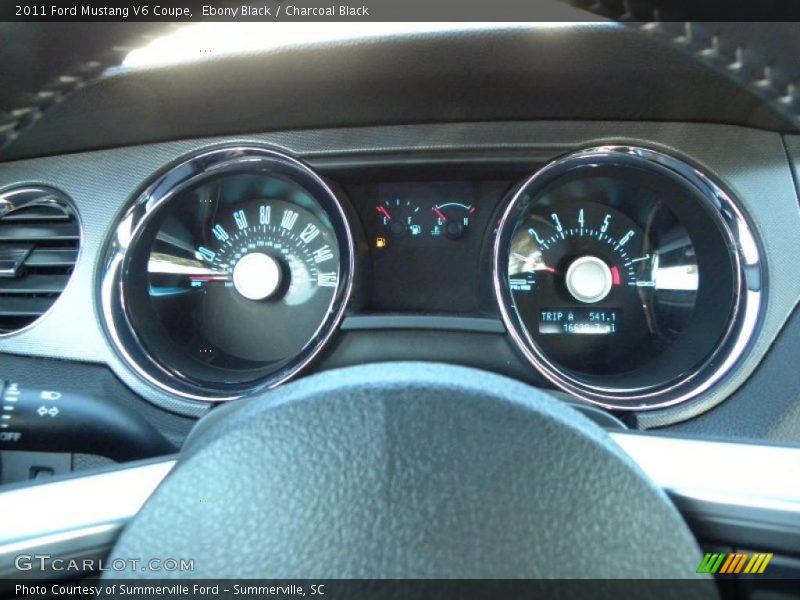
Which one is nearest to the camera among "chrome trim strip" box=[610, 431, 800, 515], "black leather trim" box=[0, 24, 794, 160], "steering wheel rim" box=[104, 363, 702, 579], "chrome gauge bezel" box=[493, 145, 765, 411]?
"steering wheel rim" box=[104, 363, 702, 579]

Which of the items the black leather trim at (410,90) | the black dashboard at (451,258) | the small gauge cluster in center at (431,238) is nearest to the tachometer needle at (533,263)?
the black dashboard at (451,258)

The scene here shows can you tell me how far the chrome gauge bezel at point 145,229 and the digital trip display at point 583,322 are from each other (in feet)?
2.02

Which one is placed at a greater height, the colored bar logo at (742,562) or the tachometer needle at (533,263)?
the tachometer needle at (533,263)

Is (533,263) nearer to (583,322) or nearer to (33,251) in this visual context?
(583,322)

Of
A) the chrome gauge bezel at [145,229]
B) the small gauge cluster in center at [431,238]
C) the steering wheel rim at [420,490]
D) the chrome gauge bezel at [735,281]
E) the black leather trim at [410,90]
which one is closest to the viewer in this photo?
the steering wheel rim at [420,490]

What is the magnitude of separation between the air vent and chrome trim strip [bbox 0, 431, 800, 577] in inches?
42.0

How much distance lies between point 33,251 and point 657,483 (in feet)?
6.06

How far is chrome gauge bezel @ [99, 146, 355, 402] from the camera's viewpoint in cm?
216

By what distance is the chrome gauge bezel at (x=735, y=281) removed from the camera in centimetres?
206

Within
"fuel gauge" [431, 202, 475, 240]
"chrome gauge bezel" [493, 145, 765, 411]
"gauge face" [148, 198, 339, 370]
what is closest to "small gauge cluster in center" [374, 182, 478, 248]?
"fuel gauge" [431, 202, 475, 240]

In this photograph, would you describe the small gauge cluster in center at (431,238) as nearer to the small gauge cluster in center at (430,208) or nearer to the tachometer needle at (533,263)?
the small gauge cluster in center at (430,208)

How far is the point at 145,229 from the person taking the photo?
230 centimetres

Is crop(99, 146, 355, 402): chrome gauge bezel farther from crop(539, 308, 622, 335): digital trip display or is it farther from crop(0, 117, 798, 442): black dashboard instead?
crop(539, 308, 622, 335): digital trip display

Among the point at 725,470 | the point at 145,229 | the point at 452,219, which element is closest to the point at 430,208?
the point at 452,219
